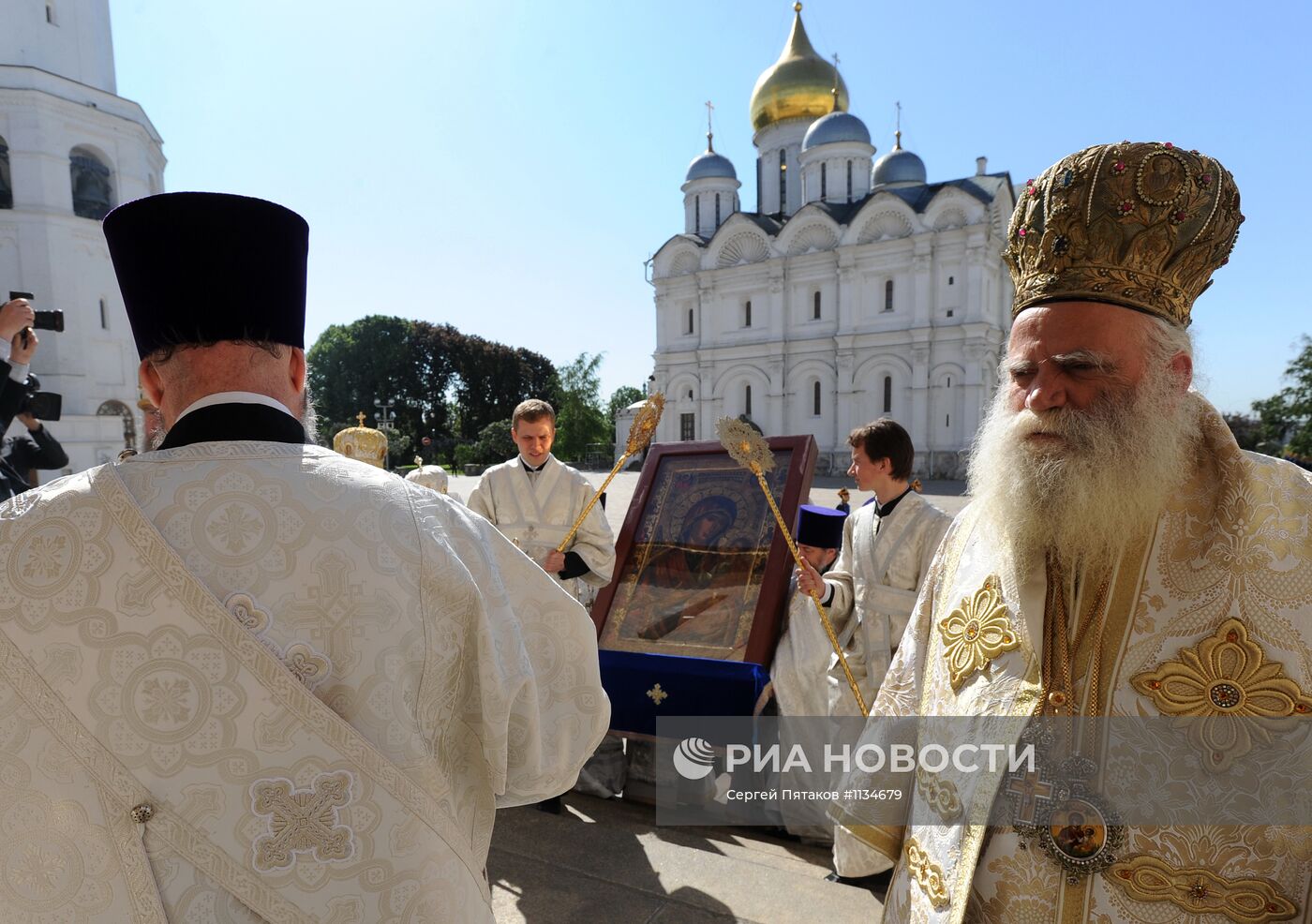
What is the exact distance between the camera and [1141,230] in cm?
154

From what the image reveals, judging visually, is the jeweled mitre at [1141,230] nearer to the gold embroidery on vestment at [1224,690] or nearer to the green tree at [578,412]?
the gold embroidery on vestment at [1224,690]

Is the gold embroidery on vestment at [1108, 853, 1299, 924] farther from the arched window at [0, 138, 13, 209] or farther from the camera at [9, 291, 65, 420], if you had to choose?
the arched window at [0, 138, 13, 209]

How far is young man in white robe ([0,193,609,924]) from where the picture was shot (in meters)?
1.07

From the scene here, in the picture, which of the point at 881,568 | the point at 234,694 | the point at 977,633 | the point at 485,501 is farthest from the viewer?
the point at 485,501

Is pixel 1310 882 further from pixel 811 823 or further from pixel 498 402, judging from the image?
pixel 498 402

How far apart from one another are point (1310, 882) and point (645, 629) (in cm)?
286

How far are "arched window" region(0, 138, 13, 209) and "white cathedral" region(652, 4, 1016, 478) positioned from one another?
2641 cm

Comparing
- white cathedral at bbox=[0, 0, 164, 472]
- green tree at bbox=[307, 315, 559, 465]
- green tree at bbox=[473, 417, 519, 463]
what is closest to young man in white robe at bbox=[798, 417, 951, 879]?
white cathedral at bbox=[0, 0, 164, 472]

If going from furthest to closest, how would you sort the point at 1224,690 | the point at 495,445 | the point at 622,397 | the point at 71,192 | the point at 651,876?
1. the point at 622,397
2. the point at 495,445
3. the point at 71,192
4. the point at 651,876
5. the point at 1224,690

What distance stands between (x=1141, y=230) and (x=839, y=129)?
3815 cm

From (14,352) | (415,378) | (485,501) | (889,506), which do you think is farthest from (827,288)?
(14,352)

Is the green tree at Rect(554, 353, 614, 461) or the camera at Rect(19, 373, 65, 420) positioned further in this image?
the green tree at Rect(554, 353, 614, 461)

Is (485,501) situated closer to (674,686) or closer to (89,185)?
(674,686)

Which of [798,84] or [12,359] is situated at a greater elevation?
[798,84]
